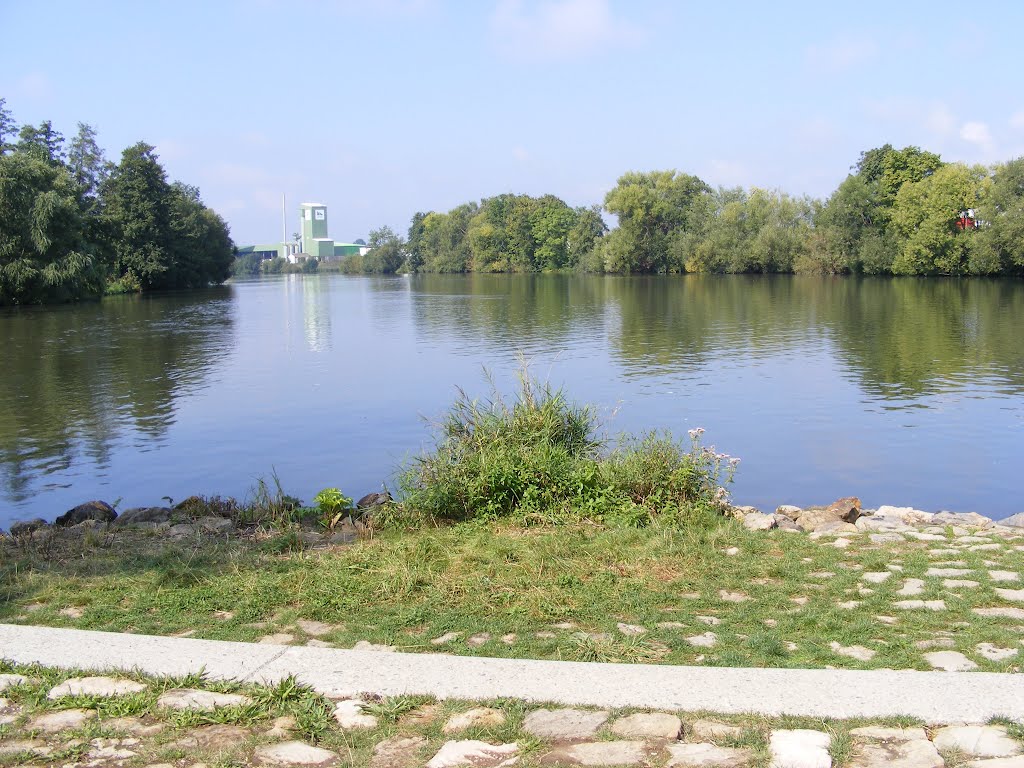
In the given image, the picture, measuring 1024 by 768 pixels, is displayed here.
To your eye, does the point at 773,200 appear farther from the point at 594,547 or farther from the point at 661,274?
the point at 594,547

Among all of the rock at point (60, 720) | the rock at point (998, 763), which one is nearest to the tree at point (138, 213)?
the rock at point (60, 720)

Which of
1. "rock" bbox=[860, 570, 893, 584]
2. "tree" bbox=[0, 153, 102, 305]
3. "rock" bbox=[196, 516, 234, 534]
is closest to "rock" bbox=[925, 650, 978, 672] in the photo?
"rock" bbox=[860, 570, 893, 584]

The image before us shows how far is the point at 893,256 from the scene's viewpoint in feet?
233

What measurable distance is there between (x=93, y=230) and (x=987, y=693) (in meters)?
64.6

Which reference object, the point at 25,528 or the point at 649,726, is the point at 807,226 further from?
the point at 649,726

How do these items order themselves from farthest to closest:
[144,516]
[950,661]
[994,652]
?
1. [144,516]
2. [994,652]
3. [950,661]

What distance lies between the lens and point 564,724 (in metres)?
3.69

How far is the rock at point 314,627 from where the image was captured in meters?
5.08

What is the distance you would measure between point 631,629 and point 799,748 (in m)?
1.64

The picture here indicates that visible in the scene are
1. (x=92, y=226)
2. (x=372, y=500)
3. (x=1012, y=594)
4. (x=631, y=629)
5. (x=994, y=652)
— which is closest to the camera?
(x=994, y=652)

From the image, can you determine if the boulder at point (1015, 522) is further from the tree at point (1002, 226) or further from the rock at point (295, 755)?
the tree at point (1002, 226)

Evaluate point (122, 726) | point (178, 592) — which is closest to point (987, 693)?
point (122, 726)

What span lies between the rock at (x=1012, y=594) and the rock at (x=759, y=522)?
2.40m

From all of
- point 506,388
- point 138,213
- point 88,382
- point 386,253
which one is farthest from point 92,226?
point 386,253
